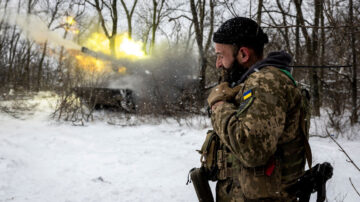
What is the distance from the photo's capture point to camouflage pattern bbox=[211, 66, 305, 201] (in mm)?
1135

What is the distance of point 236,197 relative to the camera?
55.6 inches

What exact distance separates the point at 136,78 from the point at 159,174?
10.1 metres

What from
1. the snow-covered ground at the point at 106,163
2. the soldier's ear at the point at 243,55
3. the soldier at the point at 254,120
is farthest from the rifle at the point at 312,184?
the snow-covered ground at the point at 106,163

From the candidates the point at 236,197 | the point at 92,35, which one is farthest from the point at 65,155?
the point at 92,35

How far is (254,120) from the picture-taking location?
1127 millimetres

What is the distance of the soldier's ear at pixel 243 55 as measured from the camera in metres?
1.47

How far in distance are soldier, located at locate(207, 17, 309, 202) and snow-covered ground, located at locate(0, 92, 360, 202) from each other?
2318 mm

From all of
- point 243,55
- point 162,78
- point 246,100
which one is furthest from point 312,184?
point 162,78

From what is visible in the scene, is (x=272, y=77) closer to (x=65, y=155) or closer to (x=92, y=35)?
(x=65, y=155)

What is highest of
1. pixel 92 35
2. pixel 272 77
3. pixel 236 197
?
pixel 92 35

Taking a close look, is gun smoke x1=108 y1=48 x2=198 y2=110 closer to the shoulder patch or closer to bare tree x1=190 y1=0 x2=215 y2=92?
bare tree x1=190 y1=0 x2=215 y2=92

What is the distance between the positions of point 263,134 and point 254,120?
8cm

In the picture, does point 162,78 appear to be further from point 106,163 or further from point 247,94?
point 247,94

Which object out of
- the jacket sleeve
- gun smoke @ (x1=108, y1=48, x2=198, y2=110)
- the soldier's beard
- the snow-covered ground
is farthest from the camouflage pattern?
gun smoke @ (x1=108, y1=48, x2=198, y2=110)
